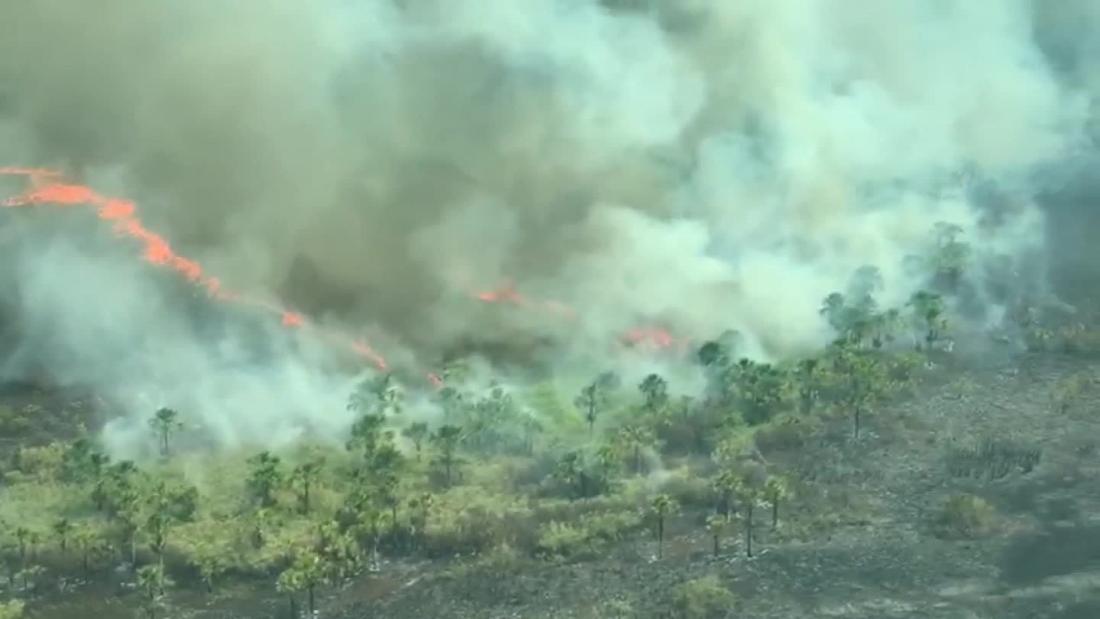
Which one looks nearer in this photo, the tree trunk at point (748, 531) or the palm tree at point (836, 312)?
the tree trunk at point (748, 531)

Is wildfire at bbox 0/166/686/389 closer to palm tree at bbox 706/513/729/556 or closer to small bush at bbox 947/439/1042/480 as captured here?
small bush at bbox 947/439/1042/480

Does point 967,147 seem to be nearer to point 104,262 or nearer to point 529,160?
point 529,160

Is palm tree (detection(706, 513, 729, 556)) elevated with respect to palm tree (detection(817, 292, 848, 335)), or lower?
lower

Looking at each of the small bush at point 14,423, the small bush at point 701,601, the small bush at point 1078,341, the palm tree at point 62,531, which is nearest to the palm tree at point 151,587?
the palm tree at point 62,531

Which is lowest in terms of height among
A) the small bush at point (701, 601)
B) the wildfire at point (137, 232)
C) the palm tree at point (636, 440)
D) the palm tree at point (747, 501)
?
the small bush at point (701, 601)

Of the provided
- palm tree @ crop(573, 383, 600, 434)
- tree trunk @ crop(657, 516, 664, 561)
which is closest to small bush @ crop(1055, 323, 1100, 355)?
palm tree @ crop(573, 383, 600, 434)

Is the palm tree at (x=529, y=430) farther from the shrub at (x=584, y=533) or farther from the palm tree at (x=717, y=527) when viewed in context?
the palm tree at (x=717, y=527)
